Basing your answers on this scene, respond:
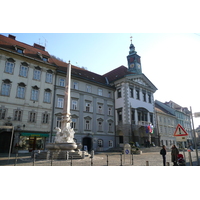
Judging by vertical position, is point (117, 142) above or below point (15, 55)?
below

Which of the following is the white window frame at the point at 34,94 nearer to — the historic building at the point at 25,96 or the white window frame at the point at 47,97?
the historic building at the point at 25,96

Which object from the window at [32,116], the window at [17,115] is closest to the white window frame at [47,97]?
the window at [32,116]

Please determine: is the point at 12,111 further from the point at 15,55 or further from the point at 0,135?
the point at 15,55

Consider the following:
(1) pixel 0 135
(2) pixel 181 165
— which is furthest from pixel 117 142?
(2) pixel 181 165

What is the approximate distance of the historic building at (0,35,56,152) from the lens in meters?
22.2

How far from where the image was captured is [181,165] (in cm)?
982

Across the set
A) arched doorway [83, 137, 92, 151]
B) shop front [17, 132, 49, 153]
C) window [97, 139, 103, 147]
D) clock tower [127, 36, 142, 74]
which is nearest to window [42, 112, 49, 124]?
shop front [17, 132, 49, 153]

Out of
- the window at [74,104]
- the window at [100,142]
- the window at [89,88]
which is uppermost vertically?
the window at [89,88]

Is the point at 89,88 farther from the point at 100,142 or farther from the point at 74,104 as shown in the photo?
the point at 100,142

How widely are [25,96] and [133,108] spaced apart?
66.9 feet

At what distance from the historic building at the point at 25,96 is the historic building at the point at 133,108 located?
1409 centimetres

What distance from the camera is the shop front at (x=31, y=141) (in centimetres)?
2264

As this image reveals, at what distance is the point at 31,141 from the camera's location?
23719mm

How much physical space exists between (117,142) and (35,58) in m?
21.3
